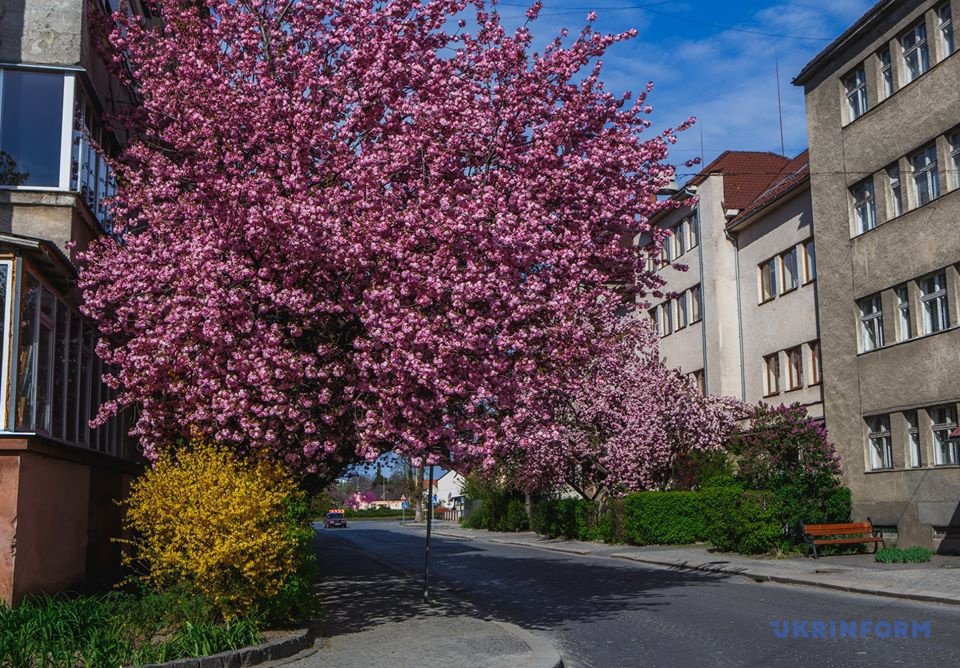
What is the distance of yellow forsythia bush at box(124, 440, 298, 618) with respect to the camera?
34.7 ft

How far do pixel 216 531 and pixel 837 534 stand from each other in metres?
17.9

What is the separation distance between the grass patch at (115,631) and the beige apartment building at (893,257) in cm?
1859

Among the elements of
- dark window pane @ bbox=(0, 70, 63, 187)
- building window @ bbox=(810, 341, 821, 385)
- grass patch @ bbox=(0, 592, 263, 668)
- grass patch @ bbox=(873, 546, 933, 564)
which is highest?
dark window pane @ bbox=(0, 70, 63, 187)

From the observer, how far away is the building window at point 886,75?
87.4 feet

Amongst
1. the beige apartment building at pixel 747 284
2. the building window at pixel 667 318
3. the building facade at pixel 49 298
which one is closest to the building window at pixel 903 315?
the beige apartment building at pixel 747 284

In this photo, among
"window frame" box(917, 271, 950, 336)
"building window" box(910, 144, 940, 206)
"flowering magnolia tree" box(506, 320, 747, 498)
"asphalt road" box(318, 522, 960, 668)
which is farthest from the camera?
"flowering magnolia tree" box(506, 320, 747, 498)

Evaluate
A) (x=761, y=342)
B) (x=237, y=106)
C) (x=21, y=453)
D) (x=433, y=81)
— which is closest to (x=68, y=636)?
(x=21, y=453)

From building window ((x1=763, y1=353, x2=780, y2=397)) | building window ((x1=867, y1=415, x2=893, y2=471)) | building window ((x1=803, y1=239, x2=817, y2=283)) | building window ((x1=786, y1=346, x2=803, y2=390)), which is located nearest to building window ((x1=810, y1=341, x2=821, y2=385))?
building window ((x1=786, y1=346, x2=803, y2=390))

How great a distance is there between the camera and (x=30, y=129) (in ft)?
45.5

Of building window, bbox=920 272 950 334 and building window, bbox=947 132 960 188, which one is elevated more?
building window, bbox=947 132 960 188

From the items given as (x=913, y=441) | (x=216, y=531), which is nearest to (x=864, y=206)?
(x=913, y=441)

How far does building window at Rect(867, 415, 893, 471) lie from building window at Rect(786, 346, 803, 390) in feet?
16.1

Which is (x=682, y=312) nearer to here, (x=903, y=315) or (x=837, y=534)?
Result: (x=903, y=315)

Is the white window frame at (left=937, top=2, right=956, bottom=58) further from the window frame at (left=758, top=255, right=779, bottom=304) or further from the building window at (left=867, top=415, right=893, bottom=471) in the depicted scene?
the window frame at (left=758, top=255, right=779, bottom=304)
